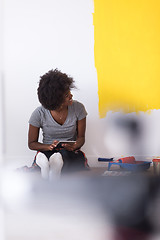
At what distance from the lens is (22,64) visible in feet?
8.04

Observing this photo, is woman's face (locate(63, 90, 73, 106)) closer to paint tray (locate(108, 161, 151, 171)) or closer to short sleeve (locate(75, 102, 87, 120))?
short sleeve (locate(75, 102, 87, 120))

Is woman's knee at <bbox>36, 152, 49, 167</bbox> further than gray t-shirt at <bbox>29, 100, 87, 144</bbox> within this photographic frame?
No

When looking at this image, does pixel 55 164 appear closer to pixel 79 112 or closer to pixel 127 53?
pixel 79 112

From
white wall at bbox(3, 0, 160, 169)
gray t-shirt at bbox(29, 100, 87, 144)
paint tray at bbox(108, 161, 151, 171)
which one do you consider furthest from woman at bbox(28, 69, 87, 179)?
white wall at bbox(3, 0, 160, 169)

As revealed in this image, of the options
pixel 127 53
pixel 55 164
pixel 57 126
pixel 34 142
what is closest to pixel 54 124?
pixel 57 126

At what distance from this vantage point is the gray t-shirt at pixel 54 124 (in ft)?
6.51

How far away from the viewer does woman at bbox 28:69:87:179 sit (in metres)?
1.75

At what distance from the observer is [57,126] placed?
1.99m

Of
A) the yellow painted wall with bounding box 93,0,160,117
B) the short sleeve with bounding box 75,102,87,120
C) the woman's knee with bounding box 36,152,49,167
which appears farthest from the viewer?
the yellow painted wall with bounding box 93,0,160,117

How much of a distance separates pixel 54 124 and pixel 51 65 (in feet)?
2.06

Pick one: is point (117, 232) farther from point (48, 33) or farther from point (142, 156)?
point (48, 33)

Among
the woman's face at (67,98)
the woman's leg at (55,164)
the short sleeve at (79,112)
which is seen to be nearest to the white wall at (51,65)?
the short sleeve at (79,112)

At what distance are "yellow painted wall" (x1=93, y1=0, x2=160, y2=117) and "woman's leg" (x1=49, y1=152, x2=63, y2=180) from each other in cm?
78

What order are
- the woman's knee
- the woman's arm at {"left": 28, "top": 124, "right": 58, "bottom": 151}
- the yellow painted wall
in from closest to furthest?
the woman's knee
the woman's arm at {"left": 28, "top": 124, "right": 58, "bottom": 151}
the yellow painted wall
